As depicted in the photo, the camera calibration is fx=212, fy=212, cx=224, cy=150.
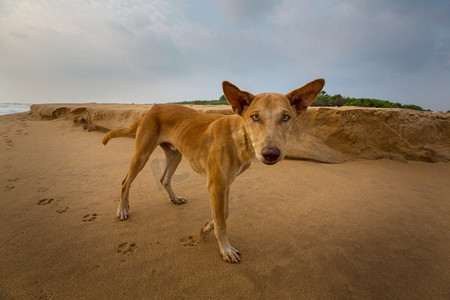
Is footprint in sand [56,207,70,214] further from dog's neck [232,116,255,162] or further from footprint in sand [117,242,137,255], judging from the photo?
dog's neck [232,116,255,162]

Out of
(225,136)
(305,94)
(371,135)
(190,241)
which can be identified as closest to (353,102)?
(371,135)

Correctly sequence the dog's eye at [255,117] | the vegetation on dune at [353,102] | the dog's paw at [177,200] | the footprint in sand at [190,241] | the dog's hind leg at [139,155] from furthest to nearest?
1. the vegetation on dune at [353,102]
2. the dog's paw at [177,200]
3. the dog's hind leg at [139,155]
4. the footprint in sand at [190,241]
5. the dog's eye at [255,117]

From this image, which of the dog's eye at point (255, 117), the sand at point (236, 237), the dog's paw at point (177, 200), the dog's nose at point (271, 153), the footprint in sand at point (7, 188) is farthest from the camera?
the footprint in sand at point (7, 188)

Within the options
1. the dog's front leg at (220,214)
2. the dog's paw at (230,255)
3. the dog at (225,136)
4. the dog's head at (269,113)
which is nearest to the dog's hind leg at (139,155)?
the dog at (225,136)

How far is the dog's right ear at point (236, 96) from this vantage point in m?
2.19

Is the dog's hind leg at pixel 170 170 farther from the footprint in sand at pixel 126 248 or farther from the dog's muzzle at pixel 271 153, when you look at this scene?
the dog's muzzle at pixel 271 153

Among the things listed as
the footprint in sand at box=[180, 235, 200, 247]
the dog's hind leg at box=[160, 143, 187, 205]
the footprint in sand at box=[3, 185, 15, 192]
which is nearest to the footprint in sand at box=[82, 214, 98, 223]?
the dog's hind leg at box=[160, 143, 187, 205]

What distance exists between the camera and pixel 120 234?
2.56 m

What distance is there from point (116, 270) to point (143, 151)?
4.90ft

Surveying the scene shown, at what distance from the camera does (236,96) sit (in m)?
2.24

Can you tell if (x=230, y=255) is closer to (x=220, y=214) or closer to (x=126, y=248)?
(x=220, y=214)

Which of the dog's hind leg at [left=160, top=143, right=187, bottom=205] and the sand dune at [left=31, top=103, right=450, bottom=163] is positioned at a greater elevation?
the sand dune at [left=31, top=103, right=450, bottom=163]

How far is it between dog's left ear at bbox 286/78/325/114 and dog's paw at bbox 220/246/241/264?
1.67 meters

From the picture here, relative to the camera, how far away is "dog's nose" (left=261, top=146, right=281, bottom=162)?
5.58ft
